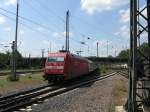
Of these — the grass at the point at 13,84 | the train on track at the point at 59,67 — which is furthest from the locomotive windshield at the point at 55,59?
the grass at the point at 13,84

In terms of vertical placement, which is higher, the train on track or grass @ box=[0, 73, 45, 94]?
the train on track

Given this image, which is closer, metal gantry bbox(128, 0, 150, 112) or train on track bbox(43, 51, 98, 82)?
metal gantry bbox(128, 0, 150, 112)

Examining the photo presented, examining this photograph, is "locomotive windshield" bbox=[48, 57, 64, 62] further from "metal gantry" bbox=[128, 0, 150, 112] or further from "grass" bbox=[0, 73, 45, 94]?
"metal gantry" bbox=[128, 0, 150, 112]

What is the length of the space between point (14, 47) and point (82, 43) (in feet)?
165

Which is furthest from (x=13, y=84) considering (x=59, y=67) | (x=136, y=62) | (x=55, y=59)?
(x=136, y=62)

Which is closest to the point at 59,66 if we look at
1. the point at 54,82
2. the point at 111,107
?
the point at 54,82

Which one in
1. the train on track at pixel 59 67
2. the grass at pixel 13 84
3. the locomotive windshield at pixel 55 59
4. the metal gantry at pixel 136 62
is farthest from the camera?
the locomotive windshield at pixel 55 59

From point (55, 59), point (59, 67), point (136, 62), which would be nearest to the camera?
point (136, 62)

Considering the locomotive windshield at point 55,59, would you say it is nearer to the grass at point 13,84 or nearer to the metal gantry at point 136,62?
the grass at point 13,84

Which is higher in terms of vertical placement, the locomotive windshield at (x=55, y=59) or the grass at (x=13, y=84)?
the locomotive windshield at (x=55, y=59)

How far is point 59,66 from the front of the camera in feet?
109

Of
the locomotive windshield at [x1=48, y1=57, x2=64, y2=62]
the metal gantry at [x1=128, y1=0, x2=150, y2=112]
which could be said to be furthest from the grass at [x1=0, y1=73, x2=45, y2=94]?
the metal gantry at [x1=128, y1=0, x2=150, y2=112]

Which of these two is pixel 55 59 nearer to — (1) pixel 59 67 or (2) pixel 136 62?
(1) pixel 59 67

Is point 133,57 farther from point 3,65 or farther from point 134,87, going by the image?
point 3,65
